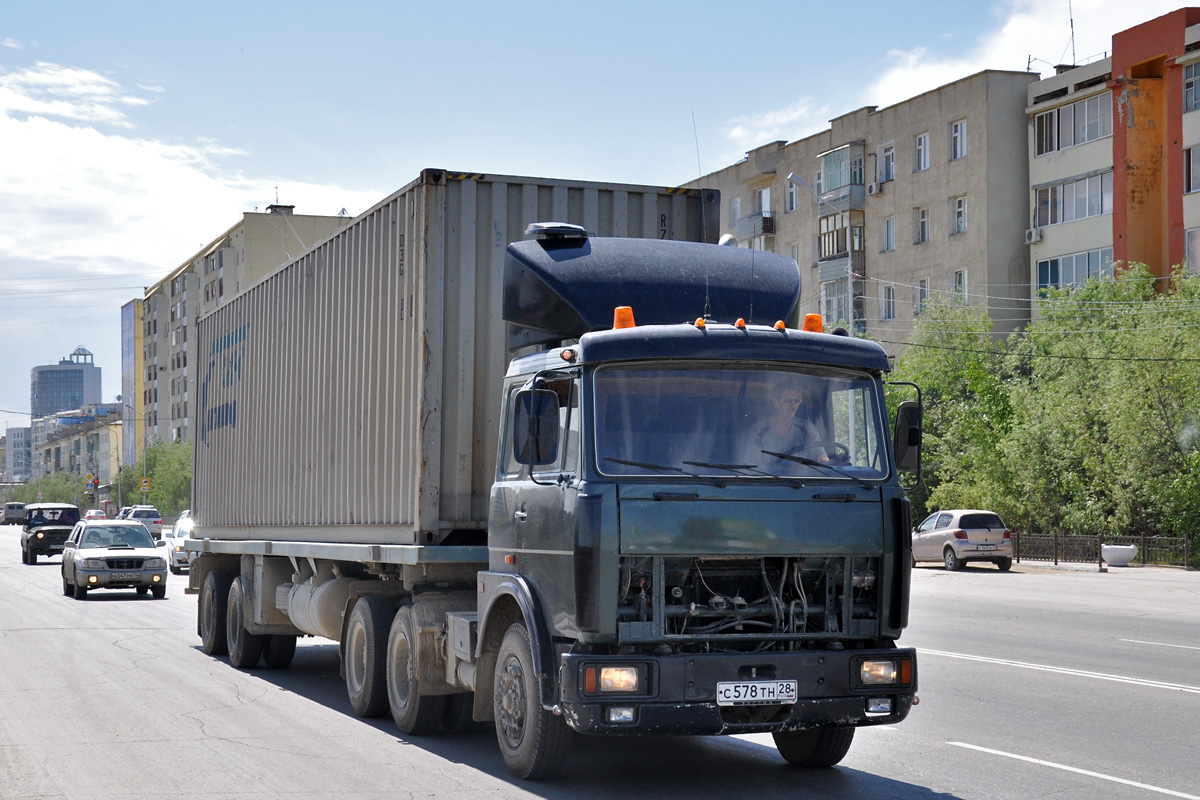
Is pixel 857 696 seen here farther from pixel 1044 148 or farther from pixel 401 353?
pixel 1044 148

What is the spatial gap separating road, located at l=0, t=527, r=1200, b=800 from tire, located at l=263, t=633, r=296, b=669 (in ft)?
0.69

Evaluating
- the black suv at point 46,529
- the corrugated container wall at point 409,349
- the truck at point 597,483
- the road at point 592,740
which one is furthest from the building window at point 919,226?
the truck at point 597,483

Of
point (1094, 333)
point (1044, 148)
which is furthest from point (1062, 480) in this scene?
point (1044, 148)

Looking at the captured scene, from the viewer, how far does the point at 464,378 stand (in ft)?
32.4

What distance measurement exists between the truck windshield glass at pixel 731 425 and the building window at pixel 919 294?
153 feet

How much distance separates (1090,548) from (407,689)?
29.7 meters

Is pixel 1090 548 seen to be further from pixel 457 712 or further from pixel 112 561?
pixel 457 712

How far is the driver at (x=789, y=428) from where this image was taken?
298 inches

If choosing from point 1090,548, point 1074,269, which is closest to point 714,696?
point 1090,548

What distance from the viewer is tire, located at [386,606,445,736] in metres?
9.71

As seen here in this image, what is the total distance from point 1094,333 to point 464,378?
34.4m

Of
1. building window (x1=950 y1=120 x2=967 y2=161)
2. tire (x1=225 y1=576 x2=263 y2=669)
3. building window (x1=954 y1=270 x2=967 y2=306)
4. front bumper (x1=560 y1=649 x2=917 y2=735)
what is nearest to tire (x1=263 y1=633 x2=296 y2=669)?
tire (x1=225 y1=576 x2=263 y2=669)

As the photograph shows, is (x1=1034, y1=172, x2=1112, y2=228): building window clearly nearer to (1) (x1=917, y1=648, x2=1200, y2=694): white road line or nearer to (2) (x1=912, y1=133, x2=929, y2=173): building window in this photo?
(2) (x1=912, y1=133, x2=929, y2=173): building window

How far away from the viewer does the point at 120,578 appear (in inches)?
1057
